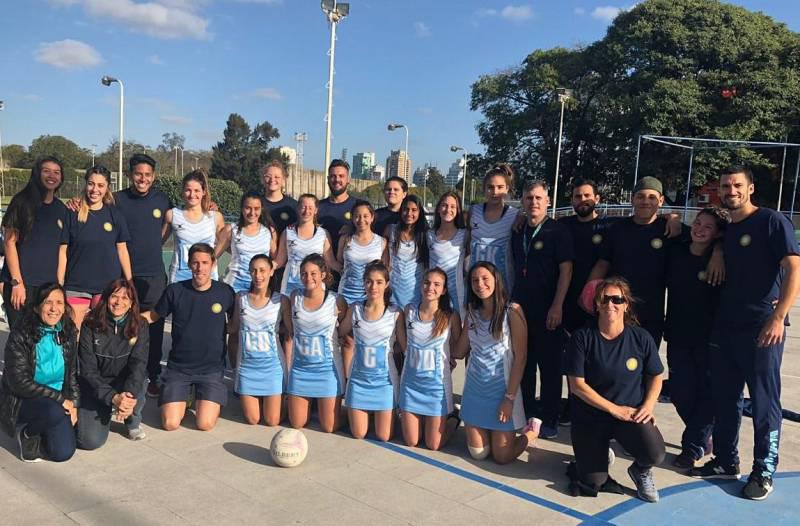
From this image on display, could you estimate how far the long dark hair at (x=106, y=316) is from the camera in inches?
171

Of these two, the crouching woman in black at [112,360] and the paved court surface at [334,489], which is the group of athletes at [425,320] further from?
the paved court surface at [334,489]

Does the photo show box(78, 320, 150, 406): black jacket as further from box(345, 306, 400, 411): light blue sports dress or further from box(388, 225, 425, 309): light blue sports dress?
box(388, 225, 425, 309): light blue sports dress

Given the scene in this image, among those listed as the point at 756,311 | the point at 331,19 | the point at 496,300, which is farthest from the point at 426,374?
the point at 331,19

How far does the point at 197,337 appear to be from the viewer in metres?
4.71

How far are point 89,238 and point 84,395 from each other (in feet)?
4.04

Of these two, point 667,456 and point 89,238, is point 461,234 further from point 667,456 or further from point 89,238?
point 89,238

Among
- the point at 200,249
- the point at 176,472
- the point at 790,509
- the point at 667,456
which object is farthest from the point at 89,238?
the point at 790,509

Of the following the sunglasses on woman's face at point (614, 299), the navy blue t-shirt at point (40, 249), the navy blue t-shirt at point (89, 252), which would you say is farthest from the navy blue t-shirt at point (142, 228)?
the sunglasses on woman's face at point (614, 299)

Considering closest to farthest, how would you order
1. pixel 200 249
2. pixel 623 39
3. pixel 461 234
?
pixel 200 249, pixel 461 234, pixel 623 39

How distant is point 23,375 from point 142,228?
1584 mm

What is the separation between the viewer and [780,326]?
11.7 ft

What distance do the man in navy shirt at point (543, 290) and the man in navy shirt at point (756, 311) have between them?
1053mm

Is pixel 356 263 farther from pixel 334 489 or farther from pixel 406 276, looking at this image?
pixel 334 489

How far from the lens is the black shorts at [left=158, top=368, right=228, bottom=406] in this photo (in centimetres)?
460
